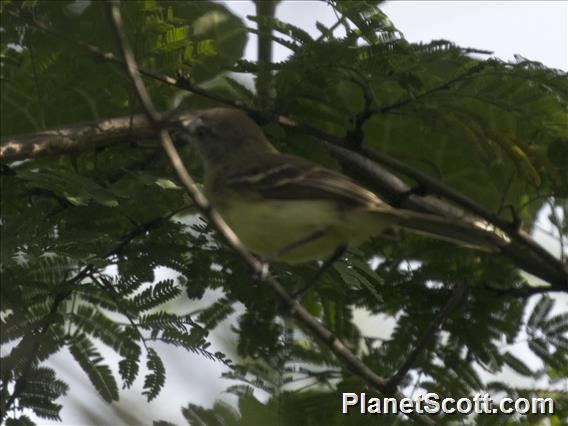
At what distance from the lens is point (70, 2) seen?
478 cm

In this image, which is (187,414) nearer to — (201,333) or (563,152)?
(201,333)

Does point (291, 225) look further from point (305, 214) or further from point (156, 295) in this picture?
point (156, 295)

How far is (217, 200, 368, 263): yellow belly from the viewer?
3342mm

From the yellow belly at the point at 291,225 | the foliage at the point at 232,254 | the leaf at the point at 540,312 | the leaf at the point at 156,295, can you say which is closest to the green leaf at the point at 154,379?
the foliage at the point at 232,254

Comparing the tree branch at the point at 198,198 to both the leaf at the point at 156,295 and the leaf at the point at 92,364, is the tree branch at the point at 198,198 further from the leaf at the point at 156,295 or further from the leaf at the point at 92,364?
the leaf at the point at 92,364

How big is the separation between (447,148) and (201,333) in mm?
2379

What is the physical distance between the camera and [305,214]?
338 centimetres

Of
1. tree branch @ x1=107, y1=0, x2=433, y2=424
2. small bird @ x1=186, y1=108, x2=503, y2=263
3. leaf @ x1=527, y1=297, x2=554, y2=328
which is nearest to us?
tree branch @ x1=107, y1=0, x2=433, y2=424

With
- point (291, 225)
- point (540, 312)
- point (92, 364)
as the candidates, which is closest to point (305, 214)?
point (291, 225)

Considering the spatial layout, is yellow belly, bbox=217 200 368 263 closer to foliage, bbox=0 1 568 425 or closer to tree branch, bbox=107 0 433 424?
tree branch, bbox=107 0 433 424

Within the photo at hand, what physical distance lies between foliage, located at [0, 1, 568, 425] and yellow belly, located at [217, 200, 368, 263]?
0.54 m

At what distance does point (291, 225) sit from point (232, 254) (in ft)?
4.71

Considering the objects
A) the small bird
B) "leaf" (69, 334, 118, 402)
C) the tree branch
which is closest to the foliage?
"leaf" (69, 334, 118, 402)

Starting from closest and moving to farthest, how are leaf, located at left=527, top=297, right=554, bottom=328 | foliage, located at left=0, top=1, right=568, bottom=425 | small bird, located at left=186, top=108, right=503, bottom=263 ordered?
small bird, located at left=186, top=108, right=503, bottom=263 → foliage, located at left=0, top=1, right=568, bottom=425 → leaf, located at left=527, top=297, right=554, bottom=328
